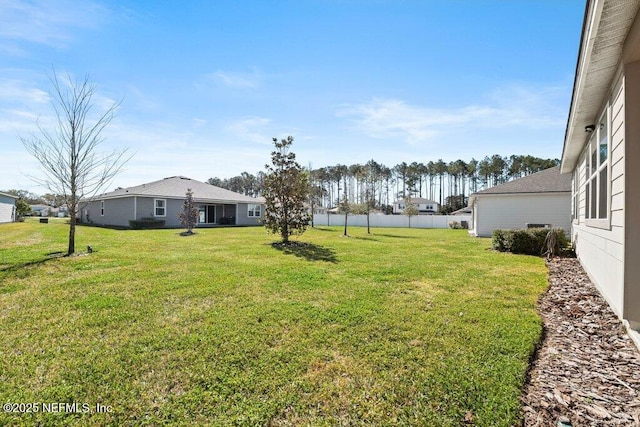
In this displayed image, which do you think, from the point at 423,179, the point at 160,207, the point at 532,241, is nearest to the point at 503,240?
the point at 532,241

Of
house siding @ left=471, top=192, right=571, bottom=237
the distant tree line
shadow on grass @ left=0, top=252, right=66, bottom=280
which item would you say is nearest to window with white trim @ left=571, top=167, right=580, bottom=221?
Answer: house siding @ left=471, top=192, right=571, bottom=237

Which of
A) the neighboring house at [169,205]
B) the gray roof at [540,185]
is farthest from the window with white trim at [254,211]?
the gray roof at [540,185]

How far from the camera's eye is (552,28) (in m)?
7.12

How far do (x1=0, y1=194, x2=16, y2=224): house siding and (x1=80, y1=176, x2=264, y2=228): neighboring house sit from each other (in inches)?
186

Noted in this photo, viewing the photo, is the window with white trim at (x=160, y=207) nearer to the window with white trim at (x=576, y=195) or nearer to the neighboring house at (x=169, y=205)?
the neighboring house at (x=169, y=205)

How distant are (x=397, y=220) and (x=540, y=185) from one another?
1756 centimetres

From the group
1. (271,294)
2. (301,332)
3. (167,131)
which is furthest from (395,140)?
(301,332)

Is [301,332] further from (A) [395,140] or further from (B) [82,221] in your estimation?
(B) [82,221]

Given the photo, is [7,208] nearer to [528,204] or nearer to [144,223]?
[144,223]

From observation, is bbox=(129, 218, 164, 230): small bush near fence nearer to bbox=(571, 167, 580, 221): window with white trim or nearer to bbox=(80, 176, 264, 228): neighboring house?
bbox=(80, 176, 264, 228): neighboring house

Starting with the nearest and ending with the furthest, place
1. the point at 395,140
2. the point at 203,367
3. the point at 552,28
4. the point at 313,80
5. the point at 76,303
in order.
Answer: the point at 203,367
the point at 76,303
the point at 552,28
the point at 313,80
the point at 395,140

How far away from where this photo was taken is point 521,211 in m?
16.6

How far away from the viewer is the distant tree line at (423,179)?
181ft

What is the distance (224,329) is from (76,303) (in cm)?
265
